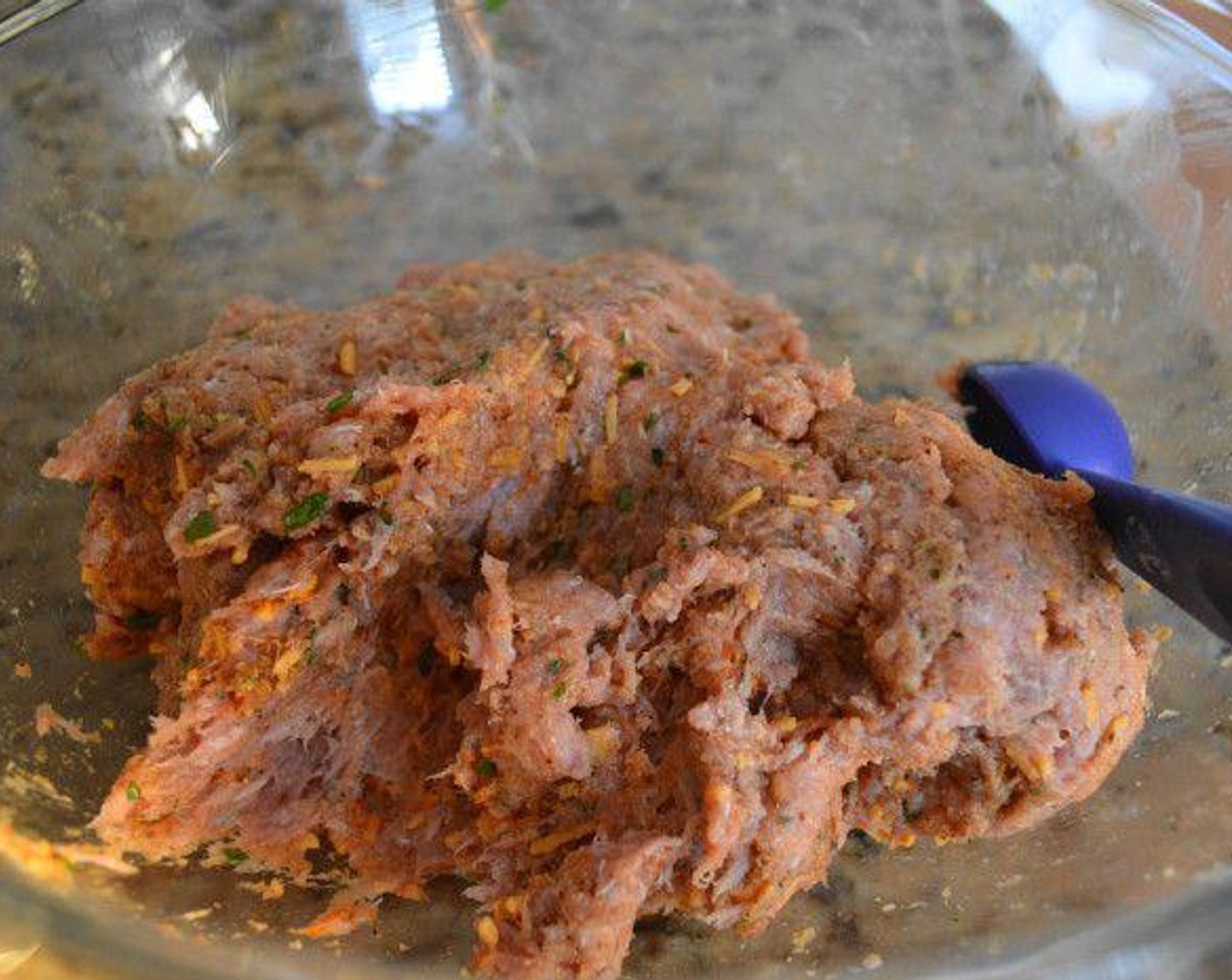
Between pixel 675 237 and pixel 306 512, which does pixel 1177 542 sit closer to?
pixel 306 512

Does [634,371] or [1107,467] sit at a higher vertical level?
[634,371]

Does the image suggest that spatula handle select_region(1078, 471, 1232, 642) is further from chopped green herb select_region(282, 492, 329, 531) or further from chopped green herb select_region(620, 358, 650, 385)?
chopped green herb select_region(282, 492, 329, 531)

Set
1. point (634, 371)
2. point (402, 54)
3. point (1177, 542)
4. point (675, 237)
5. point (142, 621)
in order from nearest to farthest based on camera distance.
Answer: point (1177, 542) → point (634, 371) → point (142, 621) → point (402, 54) → point (675, 237)

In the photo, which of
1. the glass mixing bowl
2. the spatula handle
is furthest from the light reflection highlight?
the spatula handle

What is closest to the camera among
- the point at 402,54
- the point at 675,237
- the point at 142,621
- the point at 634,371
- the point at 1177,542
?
the point at 1177,542

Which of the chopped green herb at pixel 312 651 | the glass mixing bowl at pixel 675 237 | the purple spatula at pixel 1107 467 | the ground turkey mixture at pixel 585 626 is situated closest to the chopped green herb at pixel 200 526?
the ground turkey mixture at pixel 585 626

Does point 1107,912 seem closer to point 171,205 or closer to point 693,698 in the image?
point 693,698

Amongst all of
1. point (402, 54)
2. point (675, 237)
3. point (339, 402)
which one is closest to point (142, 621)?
point (339, 402)
